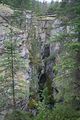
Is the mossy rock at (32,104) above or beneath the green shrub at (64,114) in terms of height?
beneath

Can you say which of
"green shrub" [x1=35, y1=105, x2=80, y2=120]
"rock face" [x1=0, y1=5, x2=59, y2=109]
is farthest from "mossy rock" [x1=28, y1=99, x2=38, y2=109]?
"green shrub" [x1=35, y1=105, x2=80, y2=120]

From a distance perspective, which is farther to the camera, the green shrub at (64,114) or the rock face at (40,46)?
the rock face at (40,46)

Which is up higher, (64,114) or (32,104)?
(64,114)

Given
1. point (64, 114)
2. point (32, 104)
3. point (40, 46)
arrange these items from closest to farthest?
point (64, 114)
point (32, 104)
point (40, 46)

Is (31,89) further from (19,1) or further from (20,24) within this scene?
(19,1)

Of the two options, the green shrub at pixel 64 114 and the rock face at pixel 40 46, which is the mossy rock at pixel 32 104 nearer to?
the rock face at pixel 40 46

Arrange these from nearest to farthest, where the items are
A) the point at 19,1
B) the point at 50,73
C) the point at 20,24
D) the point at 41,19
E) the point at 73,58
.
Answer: the point at 73,58
the point at 50,73
the point at 20,24
the point at 41,19
the point at 19,1

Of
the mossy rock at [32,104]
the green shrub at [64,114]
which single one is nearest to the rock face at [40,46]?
the mossy rock at [32,104]

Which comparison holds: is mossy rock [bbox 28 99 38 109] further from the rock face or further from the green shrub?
the green shrub

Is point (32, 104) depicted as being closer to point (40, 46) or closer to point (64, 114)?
point (40, 46)

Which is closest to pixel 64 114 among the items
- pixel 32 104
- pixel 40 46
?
pixel 32 104

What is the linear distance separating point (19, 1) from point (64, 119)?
3429 cm

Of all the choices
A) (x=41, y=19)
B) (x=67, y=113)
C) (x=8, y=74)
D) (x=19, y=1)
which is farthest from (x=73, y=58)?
(x=19, y=1)

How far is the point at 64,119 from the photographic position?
1344 centimetres
